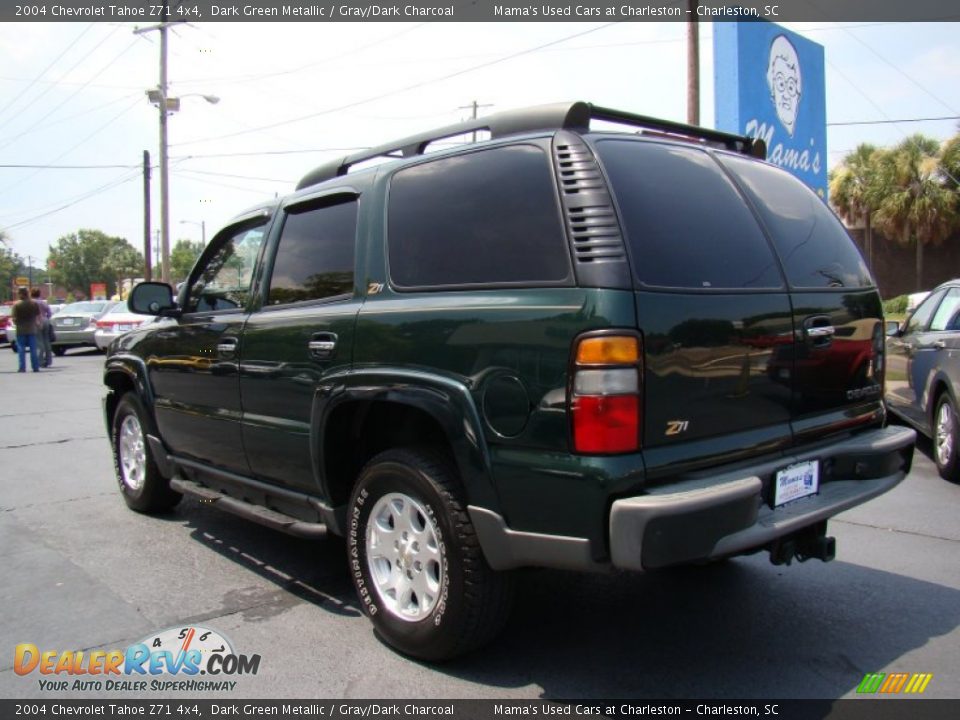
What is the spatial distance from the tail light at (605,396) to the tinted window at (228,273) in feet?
7.91

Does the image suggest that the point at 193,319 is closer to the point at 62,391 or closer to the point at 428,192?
the point at 428,192

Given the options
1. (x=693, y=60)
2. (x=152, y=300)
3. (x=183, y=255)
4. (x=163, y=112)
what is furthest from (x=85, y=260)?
(x=152, y=300)

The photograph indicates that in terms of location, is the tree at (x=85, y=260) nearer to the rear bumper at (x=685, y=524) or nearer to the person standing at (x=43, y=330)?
the person standing at (x=43, y=330)

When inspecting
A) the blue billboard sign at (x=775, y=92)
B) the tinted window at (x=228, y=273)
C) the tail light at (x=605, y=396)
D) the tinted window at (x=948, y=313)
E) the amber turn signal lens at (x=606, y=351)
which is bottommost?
the tail light at (x=605, y=396)

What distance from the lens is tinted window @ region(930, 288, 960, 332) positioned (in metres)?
6.68

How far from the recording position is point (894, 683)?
3100 mm

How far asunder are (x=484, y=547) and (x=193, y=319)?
108 inches

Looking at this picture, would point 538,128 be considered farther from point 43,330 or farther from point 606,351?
point 43,330

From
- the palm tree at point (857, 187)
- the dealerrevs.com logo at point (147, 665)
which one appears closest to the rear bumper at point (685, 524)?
the dealerrevs.com logo at point (147, 665)

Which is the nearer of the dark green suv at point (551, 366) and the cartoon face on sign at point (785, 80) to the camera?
the dark green suv at point (551, 366)

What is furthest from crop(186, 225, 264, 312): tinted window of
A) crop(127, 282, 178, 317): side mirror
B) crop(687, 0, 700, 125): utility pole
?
crop(687, 0, 700, 125): utility pole

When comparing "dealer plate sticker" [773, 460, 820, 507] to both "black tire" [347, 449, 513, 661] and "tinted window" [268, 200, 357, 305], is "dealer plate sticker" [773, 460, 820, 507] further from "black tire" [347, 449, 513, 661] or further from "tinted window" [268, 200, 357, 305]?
"tinted window" [268, 200, 357, 305]

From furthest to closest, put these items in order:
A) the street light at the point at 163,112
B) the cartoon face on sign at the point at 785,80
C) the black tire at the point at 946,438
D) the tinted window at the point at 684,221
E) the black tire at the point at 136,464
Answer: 1. the street light at the point at 163,112
2. the cartoon face on sign at the point at 785,80
3. the black tire at the point at 946,438
4. the black tire at the point at 136,464
5. the tinted window at the point at 684,221

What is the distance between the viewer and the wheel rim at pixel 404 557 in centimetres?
320
